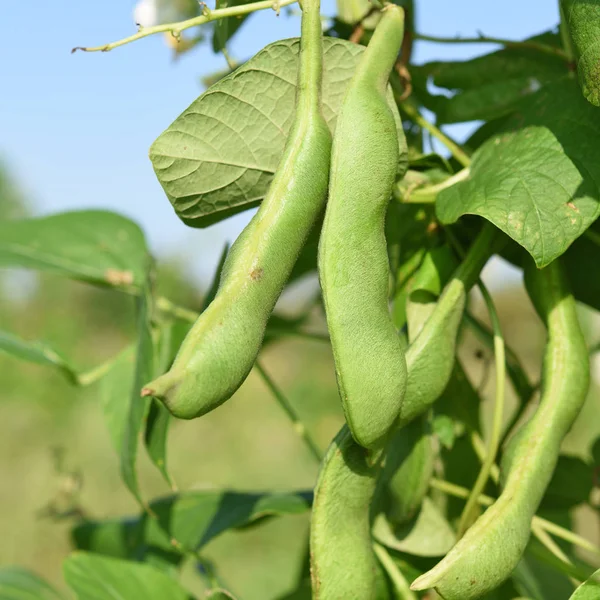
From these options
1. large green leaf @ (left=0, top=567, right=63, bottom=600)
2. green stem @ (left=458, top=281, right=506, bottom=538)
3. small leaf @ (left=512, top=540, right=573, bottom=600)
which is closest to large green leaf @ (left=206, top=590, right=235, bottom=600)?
green stem @ (left=458, top=281, right=506, bottom=538)

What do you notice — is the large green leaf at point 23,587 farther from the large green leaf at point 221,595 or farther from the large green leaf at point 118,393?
the large green leaf at point 221,595

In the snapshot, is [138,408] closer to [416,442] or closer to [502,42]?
[416,442]

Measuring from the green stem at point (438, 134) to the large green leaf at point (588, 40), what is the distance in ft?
Result: 0.77

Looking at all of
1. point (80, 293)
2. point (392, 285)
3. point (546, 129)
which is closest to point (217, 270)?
point (392, 285)

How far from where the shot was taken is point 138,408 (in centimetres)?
95

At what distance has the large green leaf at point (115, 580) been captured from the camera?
1065 mm

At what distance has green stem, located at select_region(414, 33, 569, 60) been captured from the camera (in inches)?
38.3

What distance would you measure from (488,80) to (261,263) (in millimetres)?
556

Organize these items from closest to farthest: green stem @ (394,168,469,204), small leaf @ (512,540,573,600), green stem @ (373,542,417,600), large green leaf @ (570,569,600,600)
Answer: large green leaf @ (570,569,600,600)
green stem @ (394,168,469,204)
green stem @ (373,542,417,600)
small leaf @ (512,540,573,600)

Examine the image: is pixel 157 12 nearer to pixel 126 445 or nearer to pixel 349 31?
pixel 349 31

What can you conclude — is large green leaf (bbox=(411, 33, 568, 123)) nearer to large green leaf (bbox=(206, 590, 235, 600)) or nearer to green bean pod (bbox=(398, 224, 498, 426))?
green bean pod (bbox=(398, 224, 498, 426))

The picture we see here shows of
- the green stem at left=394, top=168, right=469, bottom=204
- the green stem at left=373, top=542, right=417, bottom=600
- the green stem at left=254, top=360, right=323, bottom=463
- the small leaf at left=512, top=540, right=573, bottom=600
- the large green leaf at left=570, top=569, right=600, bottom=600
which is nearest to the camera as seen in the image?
the large green leaf at left=570, top=569, right=600, bottom=600

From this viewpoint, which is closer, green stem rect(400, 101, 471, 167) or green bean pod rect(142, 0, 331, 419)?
green bean pod rect(142, 0, 331, 419)

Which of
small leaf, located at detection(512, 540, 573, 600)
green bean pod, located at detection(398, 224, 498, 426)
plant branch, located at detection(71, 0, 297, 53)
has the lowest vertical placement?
small leaf, located at detection(512, 540, 573, 600)
